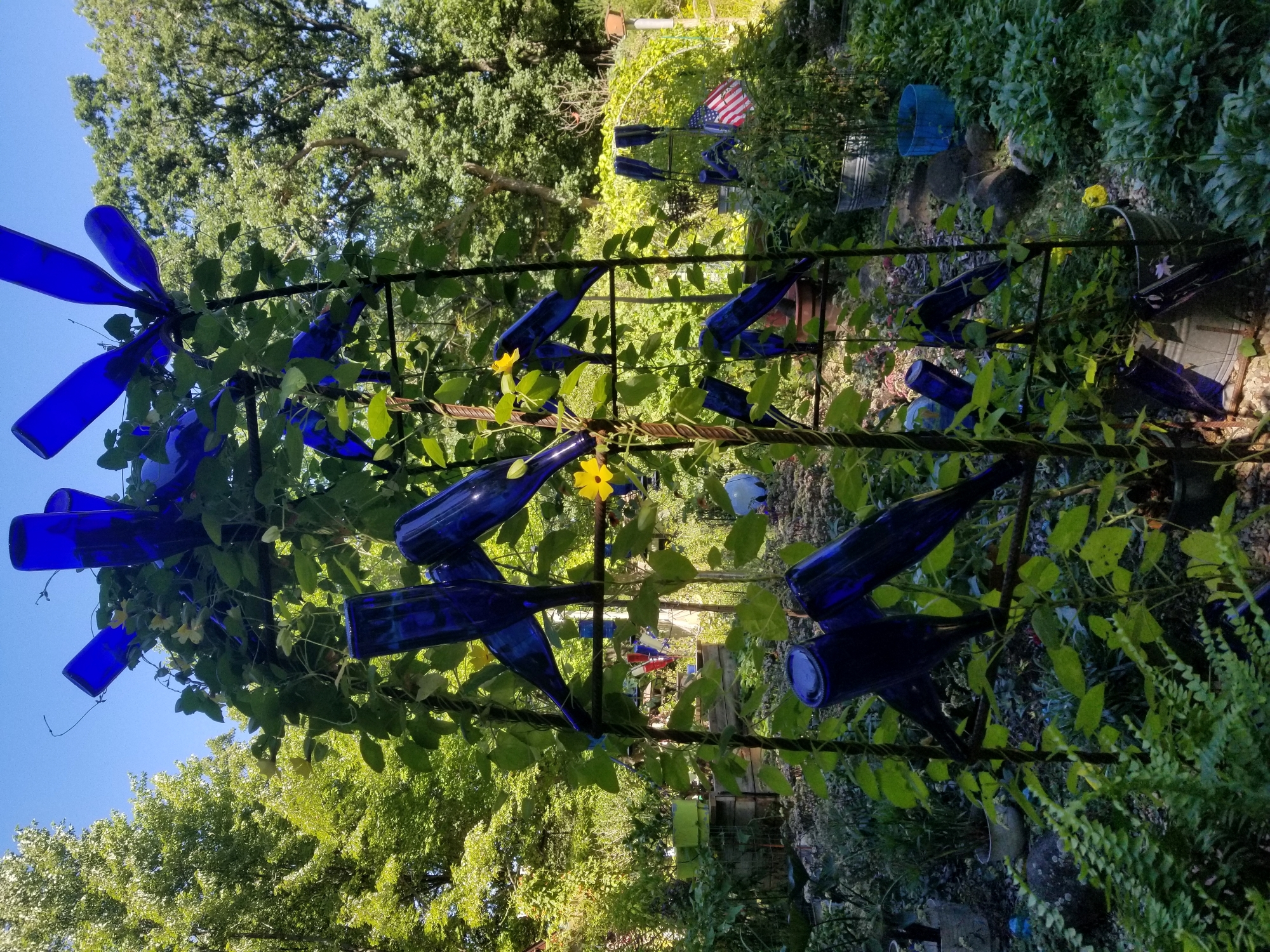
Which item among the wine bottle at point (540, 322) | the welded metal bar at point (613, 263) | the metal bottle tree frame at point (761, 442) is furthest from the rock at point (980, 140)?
the wine bottle at point (540, 322)

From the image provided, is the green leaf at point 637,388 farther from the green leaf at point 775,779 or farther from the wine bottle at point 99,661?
the wine bottle at point 99,661

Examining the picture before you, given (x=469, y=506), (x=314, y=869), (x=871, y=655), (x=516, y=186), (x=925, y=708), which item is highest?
(x=469, y=506)

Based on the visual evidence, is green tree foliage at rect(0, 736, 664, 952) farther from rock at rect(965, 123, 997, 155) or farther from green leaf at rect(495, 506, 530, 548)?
rock at rect(965, 123, 997, 155)

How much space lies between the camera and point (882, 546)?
27.8 inches

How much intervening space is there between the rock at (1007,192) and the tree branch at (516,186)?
474cm

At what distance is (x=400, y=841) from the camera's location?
14.5 feet

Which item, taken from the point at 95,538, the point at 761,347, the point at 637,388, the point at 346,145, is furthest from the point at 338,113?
the point at 637,388

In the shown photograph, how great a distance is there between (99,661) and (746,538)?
917 millimetres

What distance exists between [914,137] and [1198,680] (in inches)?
95.9

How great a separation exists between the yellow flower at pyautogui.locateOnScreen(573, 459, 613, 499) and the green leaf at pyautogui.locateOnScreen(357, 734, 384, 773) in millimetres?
448

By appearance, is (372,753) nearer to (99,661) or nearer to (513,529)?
(513,529)

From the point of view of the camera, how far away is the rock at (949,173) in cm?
270

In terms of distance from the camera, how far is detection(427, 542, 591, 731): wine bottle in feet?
2.65

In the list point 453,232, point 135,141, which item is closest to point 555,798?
point 453,232
